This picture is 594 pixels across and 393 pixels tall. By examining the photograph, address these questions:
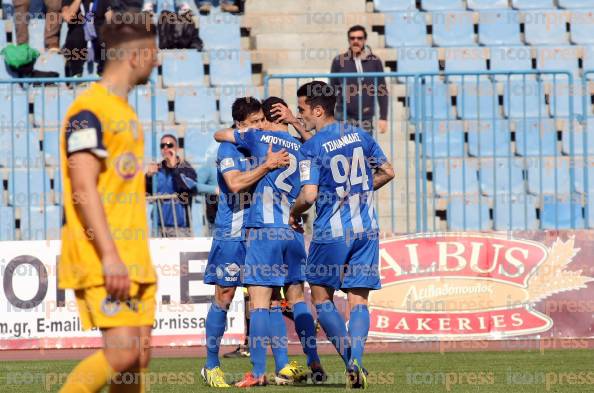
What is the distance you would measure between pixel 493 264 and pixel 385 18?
5813 millimetres

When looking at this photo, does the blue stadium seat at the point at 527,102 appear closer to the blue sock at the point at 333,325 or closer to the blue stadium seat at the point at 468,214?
the blue stadium seat at the point at 468,214

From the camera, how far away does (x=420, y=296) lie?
1442 cm

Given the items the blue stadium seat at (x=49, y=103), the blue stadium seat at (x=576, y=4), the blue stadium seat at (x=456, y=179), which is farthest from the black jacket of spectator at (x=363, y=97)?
the blue stadium seat at (x=576, y=4)

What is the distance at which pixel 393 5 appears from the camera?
19250 mm

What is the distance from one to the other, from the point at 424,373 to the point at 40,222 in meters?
6.27

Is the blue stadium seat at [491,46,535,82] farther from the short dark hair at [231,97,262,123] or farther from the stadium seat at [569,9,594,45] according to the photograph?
the short dark hair at [231,97,262,123]

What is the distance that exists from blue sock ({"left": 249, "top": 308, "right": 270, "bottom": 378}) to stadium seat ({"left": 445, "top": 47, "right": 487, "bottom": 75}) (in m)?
9.40

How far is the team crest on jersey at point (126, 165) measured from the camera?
220 inches

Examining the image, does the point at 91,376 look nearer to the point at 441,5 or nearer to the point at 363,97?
the point at 363,97

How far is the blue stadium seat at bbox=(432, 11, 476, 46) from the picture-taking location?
61.9 ft

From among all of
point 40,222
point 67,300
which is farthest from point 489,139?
point 40,222

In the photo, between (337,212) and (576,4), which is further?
(576,4)

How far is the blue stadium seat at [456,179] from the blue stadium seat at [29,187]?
480cm

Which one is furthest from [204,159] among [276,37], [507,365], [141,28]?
[141,28]
